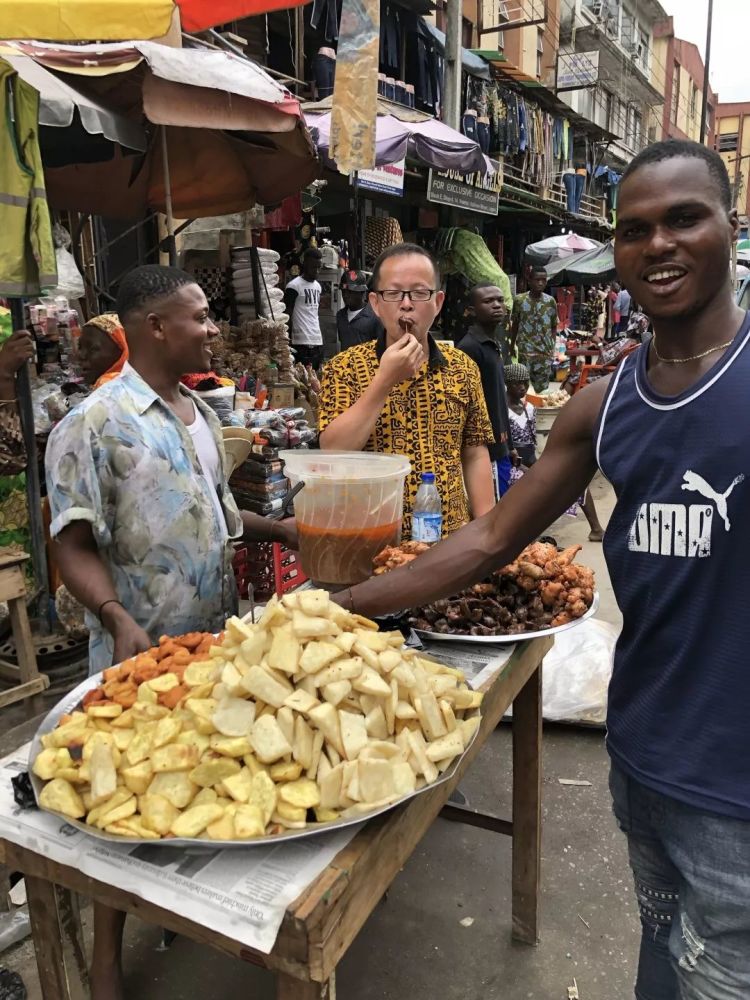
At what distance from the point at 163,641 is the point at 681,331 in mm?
1236

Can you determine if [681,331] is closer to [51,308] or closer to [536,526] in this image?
[536,526]

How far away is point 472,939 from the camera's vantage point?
256cm

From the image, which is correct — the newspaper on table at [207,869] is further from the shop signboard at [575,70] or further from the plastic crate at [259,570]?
the shop signboard at [575,70]

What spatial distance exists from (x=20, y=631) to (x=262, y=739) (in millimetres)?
3310

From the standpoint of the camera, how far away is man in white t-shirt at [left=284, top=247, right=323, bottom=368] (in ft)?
28.9

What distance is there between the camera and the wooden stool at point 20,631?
3.84m

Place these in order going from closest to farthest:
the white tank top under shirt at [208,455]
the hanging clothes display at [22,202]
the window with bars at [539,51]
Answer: the white tank top under shirt at [208,455] → the hanging clothes display at [22,202] → the window with bars at [539,51]

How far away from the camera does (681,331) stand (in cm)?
129

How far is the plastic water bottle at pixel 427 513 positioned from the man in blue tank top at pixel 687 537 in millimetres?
994

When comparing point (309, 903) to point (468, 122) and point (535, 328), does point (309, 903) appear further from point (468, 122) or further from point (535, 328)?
point (468, 122)

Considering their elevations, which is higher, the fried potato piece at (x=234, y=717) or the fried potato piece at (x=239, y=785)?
the fried potato piece at (x=234, y=717)

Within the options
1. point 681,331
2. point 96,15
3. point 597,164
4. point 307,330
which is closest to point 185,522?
point 681,331

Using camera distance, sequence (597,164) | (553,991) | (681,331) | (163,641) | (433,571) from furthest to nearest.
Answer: (597,164)
(553,991)
(433,571)
(163,641)
(681,331)

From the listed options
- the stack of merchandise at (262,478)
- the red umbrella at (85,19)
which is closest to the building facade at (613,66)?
the stack of merchandise at (262,478)
